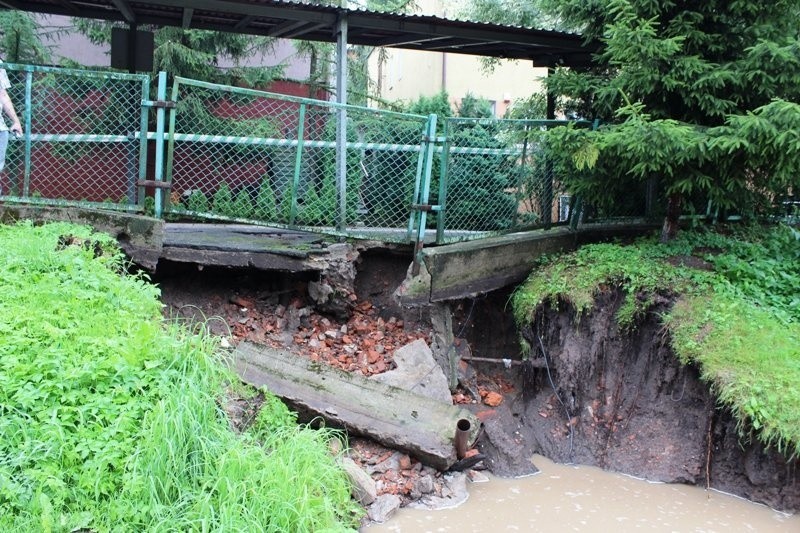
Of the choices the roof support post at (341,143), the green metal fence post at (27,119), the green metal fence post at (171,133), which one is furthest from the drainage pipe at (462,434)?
the green metal fence post at (27,119)

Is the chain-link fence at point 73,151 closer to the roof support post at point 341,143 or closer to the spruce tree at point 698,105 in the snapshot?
the roof support post at point 341,143

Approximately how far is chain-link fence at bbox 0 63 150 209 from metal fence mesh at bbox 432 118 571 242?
3348 millimetres

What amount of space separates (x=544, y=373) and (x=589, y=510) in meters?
1.82

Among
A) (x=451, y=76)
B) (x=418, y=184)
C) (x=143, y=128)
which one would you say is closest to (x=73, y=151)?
(x=143, y=128)

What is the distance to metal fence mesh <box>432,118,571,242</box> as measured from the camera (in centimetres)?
760

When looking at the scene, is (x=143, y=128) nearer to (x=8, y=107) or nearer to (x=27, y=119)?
(x=27, y=119)

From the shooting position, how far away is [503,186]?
7.79m

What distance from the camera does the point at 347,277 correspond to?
23.2 feet

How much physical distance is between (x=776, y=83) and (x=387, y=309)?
4583mm

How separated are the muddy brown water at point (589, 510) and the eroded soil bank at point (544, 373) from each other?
6.7 inches

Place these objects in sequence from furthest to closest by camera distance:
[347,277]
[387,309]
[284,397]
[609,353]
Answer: [387,309]
[347,277]
[609,353]
[284,397]

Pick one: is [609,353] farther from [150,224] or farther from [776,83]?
[150,224]

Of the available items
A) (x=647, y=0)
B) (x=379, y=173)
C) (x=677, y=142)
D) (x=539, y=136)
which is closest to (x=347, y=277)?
(x=379, y=173)

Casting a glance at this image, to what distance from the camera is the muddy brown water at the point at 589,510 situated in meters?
5.03
